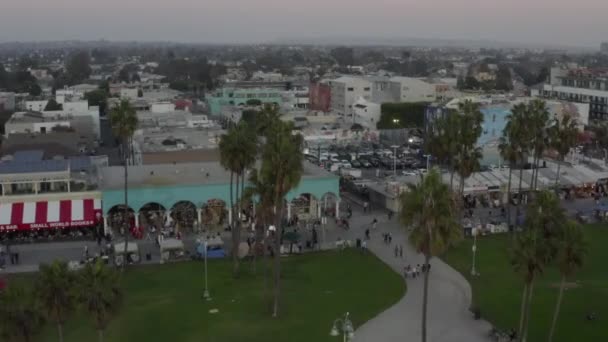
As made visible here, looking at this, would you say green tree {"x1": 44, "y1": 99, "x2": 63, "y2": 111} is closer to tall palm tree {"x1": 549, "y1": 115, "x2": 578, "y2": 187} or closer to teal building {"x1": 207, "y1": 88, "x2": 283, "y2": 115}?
teal building {"x1": 207, "y1": 88, "x2": 283, "y2": 115}

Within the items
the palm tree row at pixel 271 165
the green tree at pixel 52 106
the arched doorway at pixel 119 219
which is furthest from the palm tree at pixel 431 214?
the green tree at pixel 52 106

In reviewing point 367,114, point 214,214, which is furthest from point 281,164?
point 367,114

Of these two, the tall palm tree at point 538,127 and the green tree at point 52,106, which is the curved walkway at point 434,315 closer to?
the tall palm tree at point 538,127

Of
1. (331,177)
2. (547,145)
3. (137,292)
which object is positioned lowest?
(137,292)

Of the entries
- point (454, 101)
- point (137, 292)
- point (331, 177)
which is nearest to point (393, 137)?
point (454, 101)

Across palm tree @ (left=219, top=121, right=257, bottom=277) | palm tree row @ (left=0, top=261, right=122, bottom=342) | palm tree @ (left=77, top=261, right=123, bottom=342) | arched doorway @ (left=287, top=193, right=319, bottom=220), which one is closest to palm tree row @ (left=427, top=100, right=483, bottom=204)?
arched doorway @ (left=287, top=193, right=319, bottom=220)

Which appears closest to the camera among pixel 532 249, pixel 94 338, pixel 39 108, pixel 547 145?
pixel 532 249

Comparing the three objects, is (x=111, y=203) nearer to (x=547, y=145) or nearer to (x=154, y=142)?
(x=154, y=142)
